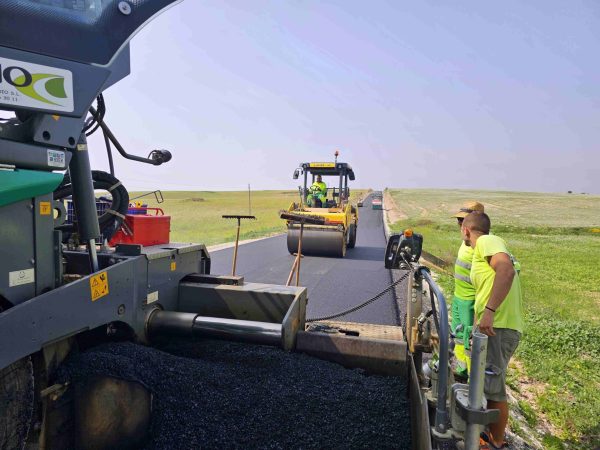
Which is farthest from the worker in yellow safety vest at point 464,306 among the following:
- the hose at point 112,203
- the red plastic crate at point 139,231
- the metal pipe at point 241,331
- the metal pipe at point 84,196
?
the metal pipe at point 84,196

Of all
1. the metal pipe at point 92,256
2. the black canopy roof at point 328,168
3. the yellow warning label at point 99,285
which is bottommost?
the yellow warning label at point 99,285

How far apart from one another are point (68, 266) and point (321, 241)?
31.8ft

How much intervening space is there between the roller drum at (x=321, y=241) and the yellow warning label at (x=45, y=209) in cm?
1022

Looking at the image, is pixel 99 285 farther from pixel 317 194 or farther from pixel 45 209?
pixel 317 194

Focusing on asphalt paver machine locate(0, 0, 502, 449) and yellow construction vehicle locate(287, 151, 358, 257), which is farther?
yellow construction vehicle locate(287, 151, 358, 257)

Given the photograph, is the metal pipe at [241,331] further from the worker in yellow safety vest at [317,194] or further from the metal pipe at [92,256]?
the worker in yellow safety vest at [317,194]

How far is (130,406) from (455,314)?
3.30 m

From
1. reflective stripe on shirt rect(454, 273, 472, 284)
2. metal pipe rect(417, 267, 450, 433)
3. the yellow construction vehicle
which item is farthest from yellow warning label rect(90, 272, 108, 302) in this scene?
the yellow construction vehicle

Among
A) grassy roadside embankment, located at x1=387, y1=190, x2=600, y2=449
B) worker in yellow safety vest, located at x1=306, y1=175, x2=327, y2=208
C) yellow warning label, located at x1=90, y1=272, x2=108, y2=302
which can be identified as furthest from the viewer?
worker in yellow safety vest, located at x1=306, y1=175, x2=327, y2=208

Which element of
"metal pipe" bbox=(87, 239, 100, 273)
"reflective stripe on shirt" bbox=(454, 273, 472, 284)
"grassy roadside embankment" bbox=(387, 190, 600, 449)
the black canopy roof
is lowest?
"grassy roadside embankment" bbox=(387, 190, 600, 449)

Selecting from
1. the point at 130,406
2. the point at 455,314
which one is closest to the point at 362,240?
the point at 455,314

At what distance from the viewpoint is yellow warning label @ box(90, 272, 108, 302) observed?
2.47m

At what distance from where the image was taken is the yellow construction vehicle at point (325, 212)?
40.9 feet

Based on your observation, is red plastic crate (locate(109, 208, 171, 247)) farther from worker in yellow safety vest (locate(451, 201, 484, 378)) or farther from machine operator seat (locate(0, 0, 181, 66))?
worker in yellow safety vest (locate(451, 201, 484, 378))
